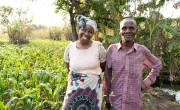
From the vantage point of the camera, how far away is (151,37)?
8.32 meters

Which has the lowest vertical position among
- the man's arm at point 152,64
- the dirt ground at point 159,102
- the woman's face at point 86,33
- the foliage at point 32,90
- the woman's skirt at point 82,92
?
the dirt ground at point 159,102

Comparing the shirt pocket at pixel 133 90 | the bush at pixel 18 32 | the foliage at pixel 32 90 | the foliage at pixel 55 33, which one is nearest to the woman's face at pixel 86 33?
the shirt pocket at pixel 133 90

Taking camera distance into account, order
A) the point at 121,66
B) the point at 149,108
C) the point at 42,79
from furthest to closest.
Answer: the point at 42,79
the point at 149,108
the point at 121,66

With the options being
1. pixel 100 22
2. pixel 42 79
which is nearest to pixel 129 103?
pixel 42 79

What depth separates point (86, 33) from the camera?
3.09 metres

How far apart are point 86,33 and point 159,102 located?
375cm

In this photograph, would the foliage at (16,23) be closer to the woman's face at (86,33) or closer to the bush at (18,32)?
the bush at (18,32)

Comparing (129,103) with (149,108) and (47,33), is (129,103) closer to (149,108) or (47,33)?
(149,108)

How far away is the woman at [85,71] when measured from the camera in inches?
122

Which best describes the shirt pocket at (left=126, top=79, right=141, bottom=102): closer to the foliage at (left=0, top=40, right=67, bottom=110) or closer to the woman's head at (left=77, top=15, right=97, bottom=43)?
the woman's head at (left=77, top=15, right=97, bottom=43)

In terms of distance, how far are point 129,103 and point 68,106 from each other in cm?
61

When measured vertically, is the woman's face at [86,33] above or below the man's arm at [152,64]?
above

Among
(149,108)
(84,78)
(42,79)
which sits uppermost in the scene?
(84,78)

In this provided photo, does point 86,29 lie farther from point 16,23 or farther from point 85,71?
point 16,23
